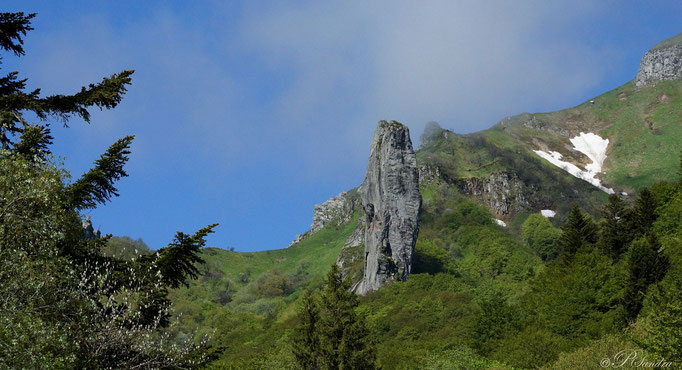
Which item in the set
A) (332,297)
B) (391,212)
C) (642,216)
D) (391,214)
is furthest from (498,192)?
(332,297)

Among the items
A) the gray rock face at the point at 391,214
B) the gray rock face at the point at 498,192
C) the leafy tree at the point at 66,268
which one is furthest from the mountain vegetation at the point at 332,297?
the gray rock face at the point at 498,192

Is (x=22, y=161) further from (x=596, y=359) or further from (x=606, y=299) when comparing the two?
(x=606, y=299)

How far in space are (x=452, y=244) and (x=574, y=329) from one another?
102548 millimetres

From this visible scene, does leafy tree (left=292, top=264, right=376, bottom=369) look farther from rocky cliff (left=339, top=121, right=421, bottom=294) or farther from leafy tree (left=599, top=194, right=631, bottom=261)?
rocky cliff (left=339, top=121, right=421, bottom=294)

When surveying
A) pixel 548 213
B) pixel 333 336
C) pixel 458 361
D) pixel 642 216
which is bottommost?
pixel 458 361

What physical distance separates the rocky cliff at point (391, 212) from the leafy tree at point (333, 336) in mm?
70248

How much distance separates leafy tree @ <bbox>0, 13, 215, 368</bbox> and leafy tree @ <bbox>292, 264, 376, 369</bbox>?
33210mm

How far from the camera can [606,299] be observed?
5925 cm

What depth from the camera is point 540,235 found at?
538ft

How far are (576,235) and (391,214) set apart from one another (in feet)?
169

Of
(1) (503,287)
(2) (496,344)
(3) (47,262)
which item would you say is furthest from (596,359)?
(1) (503,287)

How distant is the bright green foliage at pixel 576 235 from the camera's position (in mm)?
76250

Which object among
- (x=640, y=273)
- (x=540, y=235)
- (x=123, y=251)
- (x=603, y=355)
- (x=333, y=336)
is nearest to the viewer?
(x=123, y=251)

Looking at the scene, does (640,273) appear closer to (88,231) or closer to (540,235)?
(88,231)
